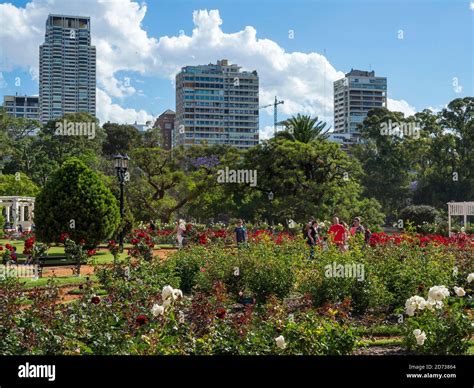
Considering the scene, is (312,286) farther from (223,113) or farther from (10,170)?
(10,170)

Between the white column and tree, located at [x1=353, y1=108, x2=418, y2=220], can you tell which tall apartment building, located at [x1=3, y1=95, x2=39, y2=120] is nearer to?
the white column

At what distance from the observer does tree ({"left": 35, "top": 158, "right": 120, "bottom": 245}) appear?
14609 mm

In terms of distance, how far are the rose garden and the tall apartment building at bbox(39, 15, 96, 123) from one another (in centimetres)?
199

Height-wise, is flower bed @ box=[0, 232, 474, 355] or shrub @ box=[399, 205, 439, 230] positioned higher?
shrub @ box=[399, 205, 439, 230]

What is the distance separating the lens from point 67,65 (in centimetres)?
637

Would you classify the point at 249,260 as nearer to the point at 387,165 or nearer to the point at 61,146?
the point at 387,165

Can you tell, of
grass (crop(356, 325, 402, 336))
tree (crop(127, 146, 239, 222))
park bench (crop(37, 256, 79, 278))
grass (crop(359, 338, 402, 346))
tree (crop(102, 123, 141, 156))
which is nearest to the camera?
grass (crop(359, 338, 402, 346))

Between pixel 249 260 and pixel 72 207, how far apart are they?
6802 mm

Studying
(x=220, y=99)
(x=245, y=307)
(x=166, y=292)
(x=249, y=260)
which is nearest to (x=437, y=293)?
(x=166, y=292)

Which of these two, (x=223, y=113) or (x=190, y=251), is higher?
(x=223, y=113)

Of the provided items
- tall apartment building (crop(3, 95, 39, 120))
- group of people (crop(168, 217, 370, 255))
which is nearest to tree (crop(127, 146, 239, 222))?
group of people (crop(168, 217, 370, 255))

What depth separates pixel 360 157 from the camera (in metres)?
31.8

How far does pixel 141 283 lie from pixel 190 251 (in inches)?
126
